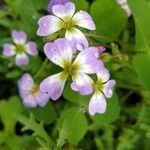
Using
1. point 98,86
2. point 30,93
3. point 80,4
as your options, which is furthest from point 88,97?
point 80,4

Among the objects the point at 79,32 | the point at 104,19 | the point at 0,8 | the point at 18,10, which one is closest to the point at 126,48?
the point at 104,19

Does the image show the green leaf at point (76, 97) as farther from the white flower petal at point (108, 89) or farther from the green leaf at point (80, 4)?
the green leaf at point (80, 4)

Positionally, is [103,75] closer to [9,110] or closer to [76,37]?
[76,37]

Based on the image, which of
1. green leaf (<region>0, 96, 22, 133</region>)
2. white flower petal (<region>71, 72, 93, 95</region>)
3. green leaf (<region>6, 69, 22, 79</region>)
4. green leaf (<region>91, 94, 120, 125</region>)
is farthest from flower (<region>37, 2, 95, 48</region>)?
green leaf (<region>0, 96, 22, 133</region>)

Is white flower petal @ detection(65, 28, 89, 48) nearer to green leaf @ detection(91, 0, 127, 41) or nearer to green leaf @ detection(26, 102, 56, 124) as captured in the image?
green leaf @ detection(91, 0, 127, 41)

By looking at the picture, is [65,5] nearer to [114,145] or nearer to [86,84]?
[86,84]

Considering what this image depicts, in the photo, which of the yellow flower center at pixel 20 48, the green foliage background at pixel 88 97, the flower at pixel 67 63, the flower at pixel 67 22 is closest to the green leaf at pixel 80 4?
the green foliage background at pixel 88 97
